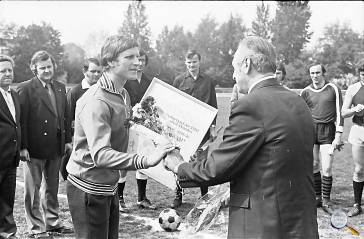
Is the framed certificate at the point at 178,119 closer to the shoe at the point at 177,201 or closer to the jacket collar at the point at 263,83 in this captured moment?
the jacket collar at the point at 263,83

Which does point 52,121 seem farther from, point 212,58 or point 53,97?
point 212,58

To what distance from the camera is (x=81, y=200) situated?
141 inches

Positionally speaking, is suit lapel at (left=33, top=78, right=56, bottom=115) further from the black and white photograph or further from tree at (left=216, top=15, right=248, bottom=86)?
tree at (left=216, top=15, right=248, bottom=86)

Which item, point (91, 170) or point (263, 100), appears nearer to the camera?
point (263, 100)

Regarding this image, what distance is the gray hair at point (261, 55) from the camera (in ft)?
10.2

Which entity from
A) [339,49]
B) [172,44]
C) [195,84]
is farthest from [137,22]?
[195,84]

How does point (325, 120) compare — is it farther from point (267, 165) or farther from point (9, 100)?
point (267, 165)

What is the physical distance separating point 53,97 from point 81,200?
3.37 metres

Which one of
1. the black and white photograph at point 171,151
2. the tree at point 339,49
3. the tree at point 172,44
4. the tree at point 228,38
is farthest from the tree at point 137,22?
the black and white photograph at point 171,151

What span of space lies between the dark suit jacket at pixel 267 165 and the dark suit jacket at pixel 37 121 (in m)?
3.90

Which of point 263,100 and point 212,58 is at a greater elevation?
point 212,58

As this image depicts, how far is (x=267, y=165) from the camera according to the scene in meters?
2.96

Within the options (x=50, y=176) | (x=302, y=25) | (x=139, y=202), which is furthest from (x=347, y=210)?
(x=302, y=25)

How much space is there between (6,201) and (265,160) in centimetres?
415
